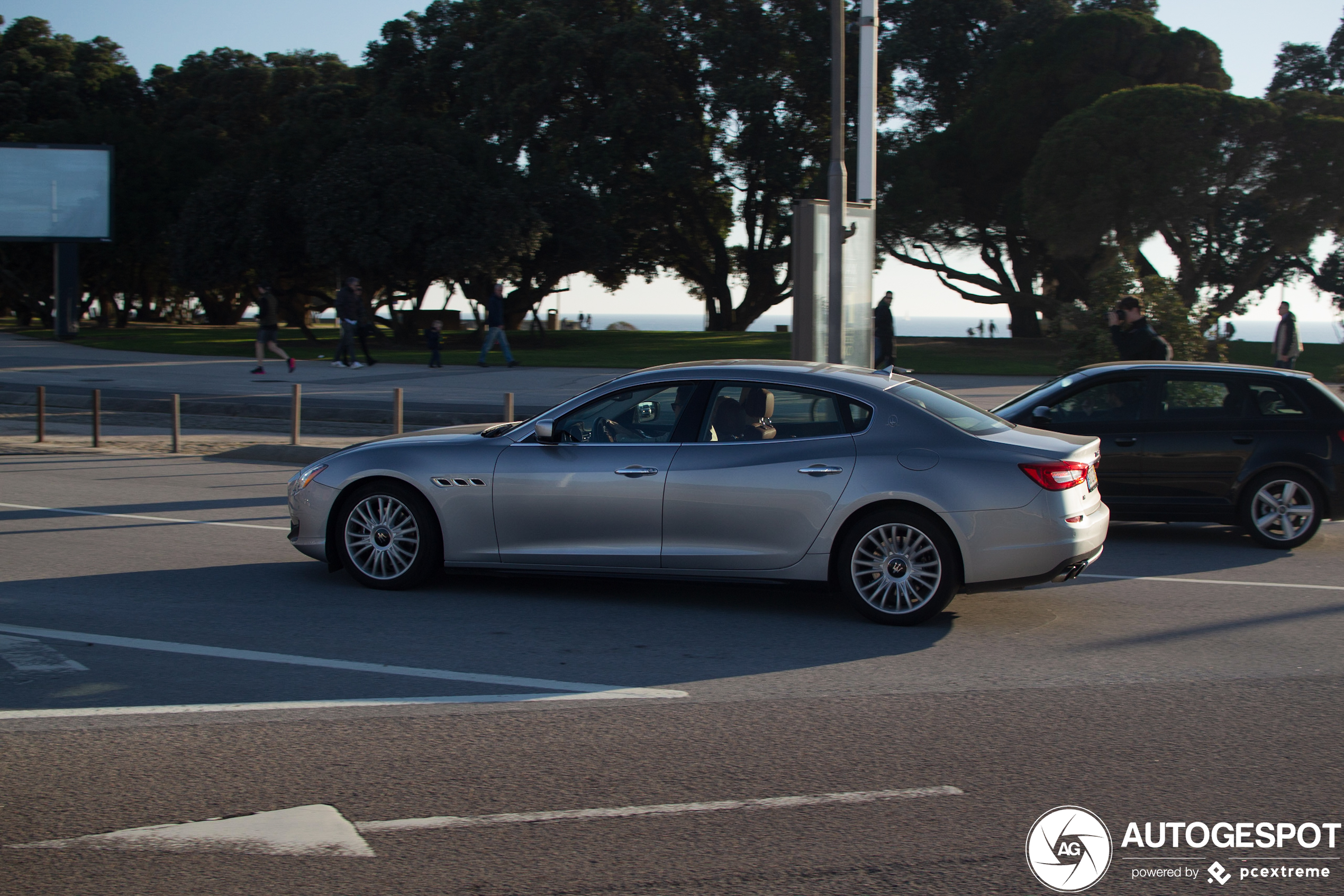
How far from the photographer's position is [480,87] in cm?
4462

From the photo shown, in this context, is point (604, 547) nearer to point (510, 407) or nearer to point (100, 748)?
point (100, 748)

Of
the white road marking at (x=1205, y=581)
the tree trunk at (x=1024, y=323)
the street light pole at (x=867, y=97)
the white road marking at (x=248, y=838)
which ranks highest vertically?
the street light pole at (x=867, y=97)

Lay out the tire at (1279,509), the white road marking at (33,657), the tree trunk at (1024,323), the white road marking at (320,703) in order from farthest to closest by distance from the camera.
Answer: the tree trunk at (1024,323) < the tire at (1279,509) < the white road marking at (33,657) < the white road marking at (320,703)

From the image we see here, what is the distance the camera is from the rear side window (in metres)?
9.78

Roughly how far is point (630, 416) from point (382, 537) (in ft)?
5.91

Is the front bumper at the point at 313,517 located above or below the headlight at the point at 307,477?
below

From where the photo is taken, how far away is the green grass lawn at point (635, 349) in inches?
1223

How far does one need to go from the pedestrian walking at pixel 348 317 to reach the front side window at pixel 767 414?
1978cm

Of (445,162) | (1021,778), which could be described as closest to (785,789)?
(1021,778)

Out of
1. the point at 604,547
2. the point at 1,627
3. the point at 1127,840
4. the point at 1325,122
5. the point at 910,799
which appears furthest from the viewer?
the point at 1325,122

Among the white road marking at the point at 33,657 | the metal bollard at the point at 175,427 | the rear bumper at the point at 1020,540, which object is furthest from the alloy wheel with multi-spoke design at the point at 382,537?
the metal bollard at the point at 175,427

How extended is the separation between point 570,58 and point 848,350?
101 ft

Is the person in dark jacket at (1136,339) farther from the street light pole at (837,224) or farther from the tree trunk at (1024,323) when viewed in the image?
the tree trunk at (1024,323)

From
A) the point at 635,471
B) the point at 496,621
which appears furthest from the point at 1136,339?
the point at 496,621
